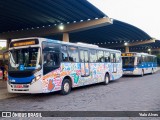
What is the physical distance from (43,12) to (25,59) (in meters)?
11.8

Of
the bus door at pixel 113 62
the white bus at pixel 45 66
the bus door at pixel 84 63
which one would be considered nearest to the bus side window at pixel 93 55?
the bus door at pixel 84 63

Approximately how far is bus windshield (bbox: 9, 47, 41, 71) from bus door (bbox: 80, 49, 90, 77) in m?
4.21

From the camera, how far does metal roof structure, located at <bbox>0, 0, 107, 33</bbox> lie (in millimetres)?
19066

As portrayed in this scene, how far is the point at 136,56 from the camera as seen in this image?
987 inches

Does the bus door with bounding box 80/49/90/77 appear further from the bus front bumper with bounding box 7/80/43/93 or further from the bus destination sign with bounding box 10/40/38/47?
the bus front bumper with bounding box 7/80/43/93

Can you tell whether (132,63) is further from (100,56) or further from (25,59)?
(25,59)

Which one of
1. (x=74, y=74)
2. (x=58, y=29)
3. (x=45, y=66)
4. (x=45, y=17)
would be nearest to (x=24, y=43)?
(x=45, y=66)

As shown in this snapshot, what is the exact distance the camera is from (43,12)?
2145 centimetres

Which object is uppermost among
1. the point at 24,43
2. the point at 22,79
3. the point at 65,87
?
the point at 24,43

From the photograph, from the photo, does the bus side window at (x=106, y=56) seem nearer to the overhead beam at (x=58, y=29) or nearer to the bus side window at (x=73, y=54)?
the bus side window at (x=73, y=54)

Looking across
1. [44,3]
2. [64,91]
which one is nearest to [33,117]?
[64,91]

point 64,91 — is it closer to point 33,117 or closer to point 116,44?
point 33,117

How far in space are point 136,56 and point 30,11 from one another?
1247cm

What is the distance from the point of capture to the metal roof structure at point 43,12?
1907cm
